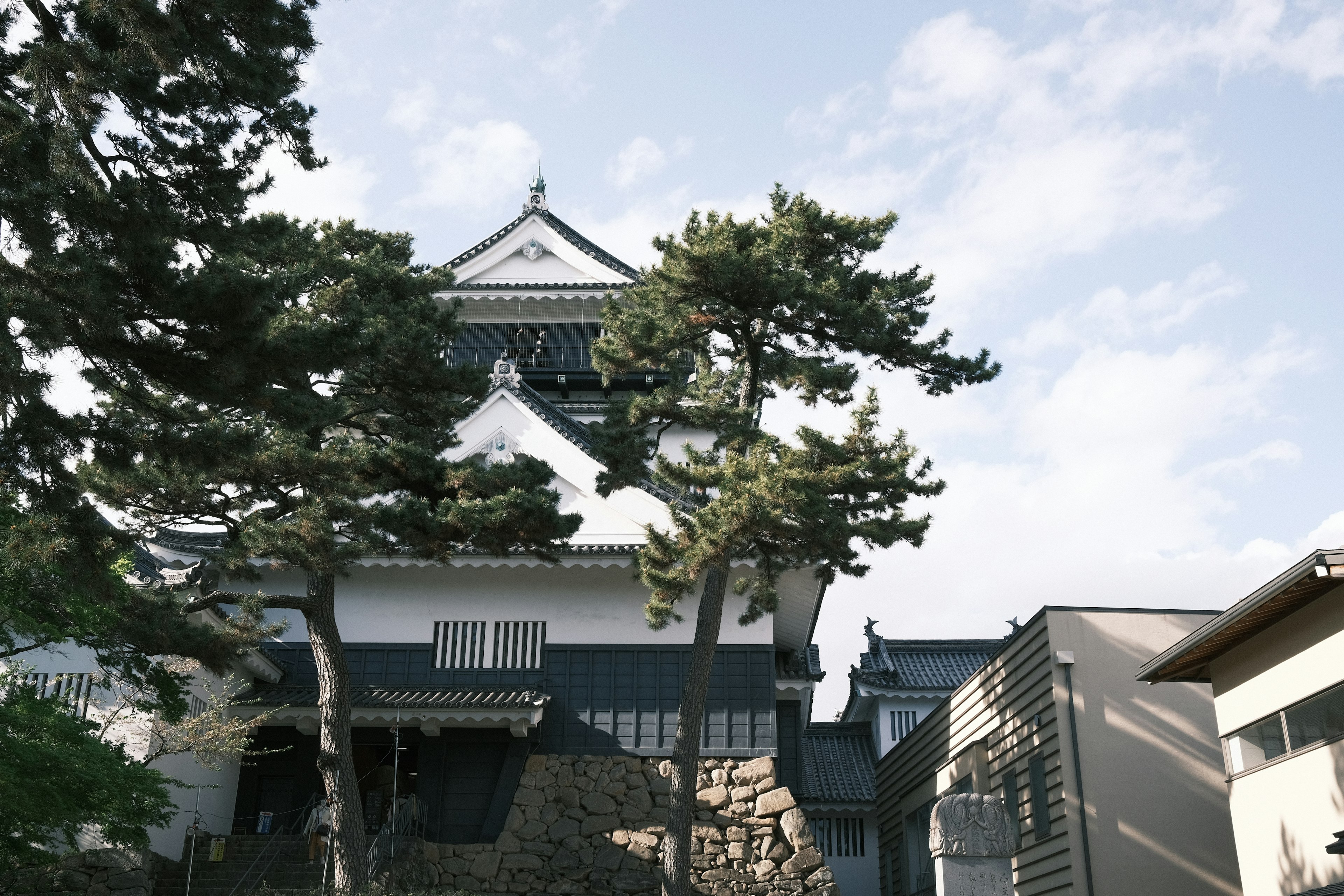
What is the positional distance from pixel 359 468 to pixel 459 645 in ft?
20.1

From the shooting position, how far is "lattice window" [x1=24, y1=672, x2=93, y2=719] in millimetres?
14406

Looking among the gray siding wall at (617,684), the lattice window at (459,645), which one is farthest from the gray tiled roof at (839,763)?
the lattice window at (459,645)

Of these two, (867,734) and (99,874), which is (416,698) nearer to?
(99,874)

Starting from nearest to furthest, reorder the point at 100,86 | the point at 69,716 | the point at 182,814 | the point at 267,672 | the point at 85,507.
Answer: the point at 100,86, the point at 85,507, the point at 69,716, the point at 182,814, the point at 267,672

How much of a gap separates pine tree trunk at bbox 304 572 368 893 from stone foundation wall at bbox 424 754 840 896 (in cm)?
341

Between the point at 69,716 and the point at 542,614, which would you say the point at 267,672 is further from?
the point at 69,716

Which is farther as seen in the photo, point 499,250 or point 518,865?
point 499,250

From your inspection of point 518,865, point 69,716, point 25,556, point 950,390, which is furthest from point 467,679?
point 25,556

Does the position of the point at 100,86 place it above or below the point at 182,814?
above

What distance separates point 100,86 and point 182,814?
1153cm

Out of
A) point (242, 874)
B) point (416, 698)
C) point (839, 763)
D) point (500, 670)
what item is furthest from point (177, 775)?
point (839, 763)

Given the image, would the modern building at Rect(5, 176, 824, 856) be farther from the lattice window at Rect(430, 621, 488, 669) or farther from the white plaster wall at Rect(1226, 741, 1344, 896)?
the white plaster wall at Rect(1226, 741, 1344, 896)

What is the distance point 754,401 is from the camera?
14.9 metres

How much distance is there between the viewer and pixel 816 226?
47.0 feet
